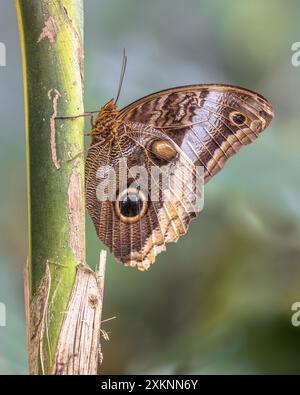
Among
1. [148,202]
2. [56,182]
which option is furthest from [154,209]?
[56,182]

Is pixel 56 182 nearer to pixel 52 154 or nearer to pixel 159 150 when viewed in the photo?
pixel 52 154

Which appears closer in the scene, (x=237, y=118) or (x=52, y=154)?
(x=52, y=154)

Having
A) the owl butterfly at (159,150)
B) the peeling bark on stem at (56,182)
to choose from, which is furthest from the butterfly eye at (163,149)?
the peeling bark on stem at (56,182)

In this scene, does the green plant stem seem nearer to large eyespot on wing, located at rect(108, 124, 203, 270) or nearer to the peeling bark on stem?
the peeling bark on stem

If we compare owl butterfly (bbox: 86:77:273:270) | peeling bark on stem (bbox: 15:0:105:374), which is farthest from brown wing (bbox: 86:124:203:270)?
peeling bark on stem (bbox: 15:0:105:374)

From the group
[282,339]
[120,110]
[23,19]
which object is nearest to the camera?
[23,19]

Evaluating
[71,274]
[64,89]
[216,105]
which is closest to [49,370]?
[71,274]

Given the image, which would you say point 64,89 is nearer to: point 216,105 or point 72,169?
point 72,169
